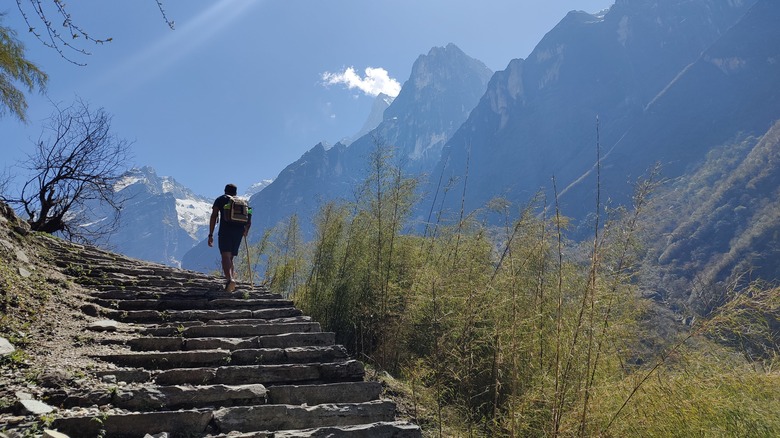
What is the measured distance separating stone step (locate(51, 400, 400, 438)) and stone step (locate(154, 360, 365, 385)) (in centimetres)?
40

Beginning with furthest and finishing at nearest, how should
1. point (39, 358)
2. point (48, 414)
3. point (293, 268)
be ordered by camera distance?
point (293, 268) → point (39, 358) → point (48, 414)

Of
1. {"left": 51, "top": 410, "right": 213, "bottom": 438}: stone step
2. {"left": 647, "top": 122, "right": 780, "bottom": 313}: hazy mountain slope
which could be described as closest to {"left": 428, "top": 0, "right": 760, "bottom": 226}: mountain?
{"left": 647, "top": 122, "right": 780, "bottom": 313}: hazy mountain slope

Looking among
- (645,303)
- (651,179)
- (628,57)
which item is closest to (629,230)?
(651,179)

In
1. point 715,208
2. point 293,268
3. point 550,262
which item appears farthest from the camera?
point 715,208

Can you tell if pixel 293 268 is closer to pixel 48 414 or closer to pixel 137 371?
pixel 137 371

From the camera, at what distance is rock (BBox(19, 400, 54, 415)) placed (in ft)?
6.86

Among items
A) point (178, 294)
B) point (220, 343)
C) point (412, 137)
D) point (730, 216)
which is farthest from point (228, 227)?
point (412, 137)

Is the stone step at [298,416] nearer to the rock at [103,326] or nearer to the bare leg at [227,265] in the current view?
the rock at [103,326]

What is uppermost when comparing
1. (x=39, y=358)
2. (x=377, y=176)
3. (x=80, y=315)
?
(x=377, y=176)

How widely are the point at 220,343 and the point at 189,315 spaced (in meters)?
0.86

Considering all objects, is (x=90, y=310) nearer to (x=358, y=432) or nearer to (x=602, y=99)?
(x=358, y=432)

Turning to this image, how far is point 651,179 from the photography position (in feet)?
8.32

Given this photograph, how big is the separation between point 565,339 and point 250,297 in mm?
3492

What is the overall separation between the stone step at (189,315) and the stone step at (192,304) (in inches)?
6.5
